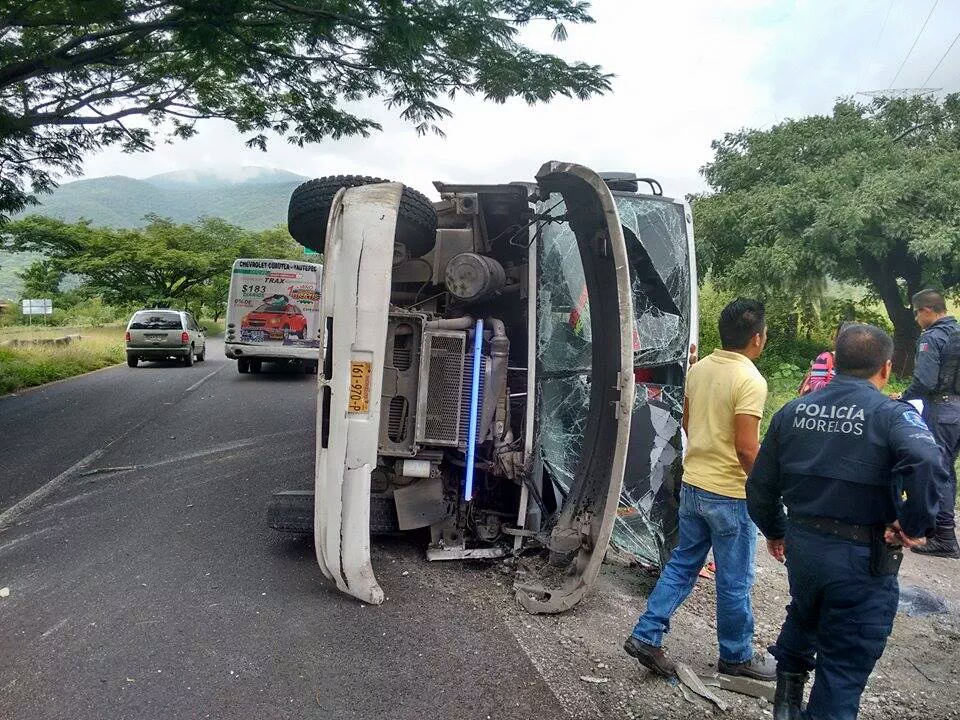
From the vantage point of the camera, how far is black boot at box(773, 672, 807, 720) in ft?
8.82

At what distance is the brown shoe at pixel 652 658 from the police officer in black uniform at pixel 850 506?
671 millimetres

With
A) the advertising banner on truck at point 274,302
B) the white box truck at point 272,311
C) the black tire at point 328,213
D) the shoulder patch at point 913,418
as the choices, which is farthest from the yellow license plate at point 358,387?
the advertising banner on truck at point 274,302

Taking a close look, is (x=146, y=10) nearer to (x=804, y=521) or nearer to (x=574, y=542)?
(x=574, y=542)

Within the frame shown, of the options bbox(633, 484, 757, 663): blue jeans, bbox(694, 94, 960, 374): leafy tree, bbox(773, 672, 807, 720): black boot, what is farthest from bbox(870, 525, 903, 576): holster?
bbox(694, 94, 960, 374): leafy tree

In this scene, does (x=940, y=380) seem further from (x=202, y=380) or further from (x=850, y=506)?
(x=202, y=380)

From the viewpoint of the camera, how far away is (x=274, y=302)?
15766 mm

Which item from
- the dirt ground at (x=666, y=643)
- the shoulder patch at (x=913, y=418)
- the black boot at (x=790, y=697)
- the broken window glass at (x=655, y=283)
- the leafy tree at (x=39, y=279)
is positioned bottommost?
the dirt ground at (x=666, y=643)

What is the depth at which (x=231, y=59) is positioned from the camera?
8.98 m

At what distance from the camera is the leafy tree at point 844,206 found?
12047mm

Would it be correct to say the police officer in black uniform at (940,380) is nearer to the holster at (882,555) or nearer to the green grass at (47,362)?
the holster at (882,555)

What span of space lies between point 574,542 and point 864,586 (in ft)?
6.31

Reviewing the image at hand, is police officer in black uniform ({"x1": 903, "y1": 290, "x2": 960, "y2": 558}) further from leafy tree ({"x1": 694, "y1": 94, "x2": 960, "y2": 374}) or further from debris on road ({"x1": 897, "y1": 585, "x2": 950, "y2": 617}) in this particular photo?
leafy tree ({"x1": 694, "y1": 94, "x2": 960, "y2": 374})

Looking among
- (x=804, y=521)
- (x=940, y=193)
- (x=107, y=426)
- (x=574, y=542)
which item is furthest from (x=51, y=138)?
(x=940, y=193)

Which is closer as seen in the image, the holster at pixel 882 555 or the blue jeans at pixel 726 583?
the holster at pixel 882 555
